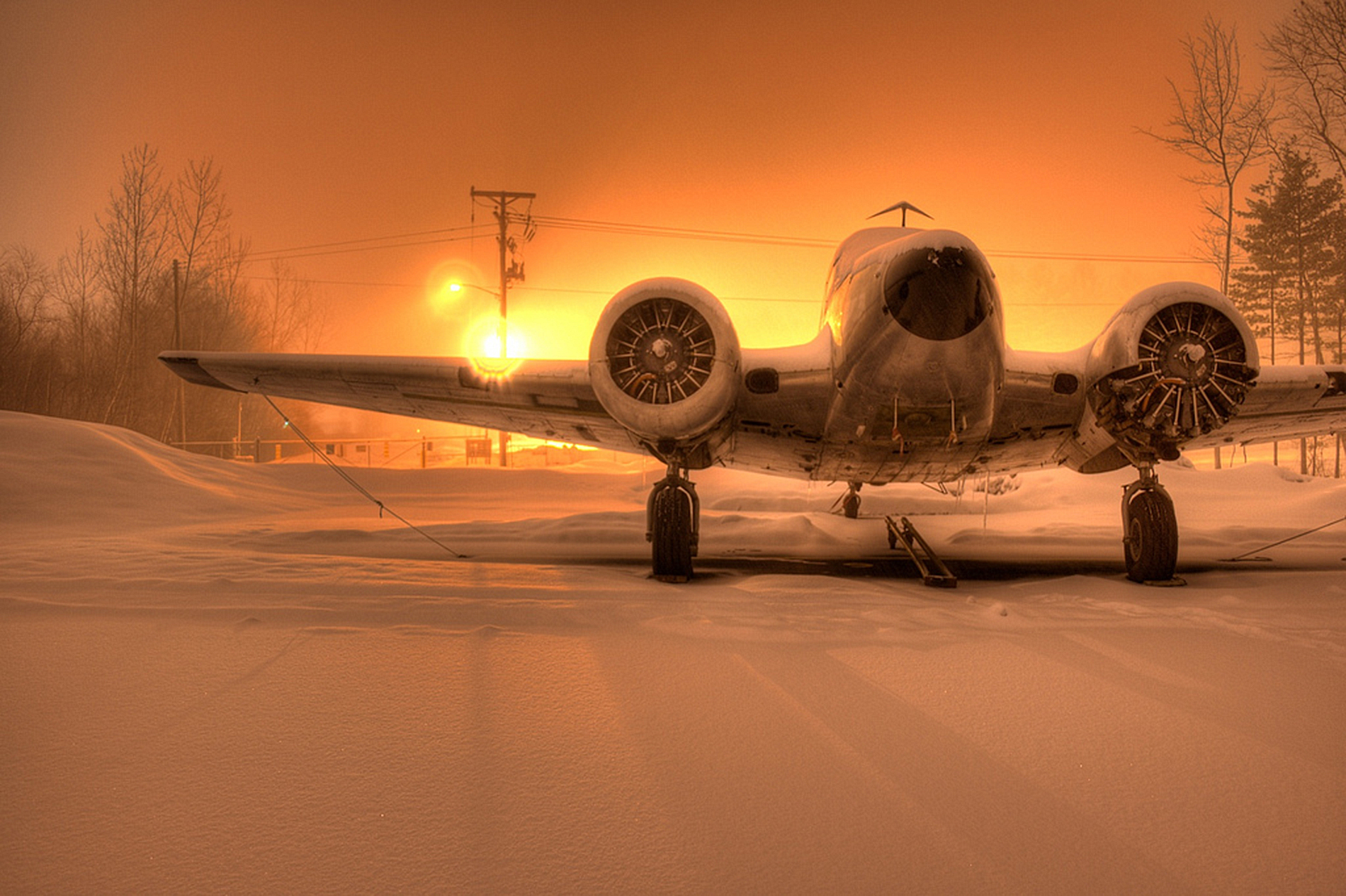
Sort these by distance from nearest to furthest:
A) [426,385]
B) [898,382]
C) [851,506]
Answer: [898,382] → [426,385] → [851,506]

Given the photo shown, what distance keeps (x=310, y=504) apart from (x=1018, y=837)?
18.7 meters

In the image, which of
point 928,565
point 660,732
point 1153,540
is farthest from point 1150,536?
point 660,732

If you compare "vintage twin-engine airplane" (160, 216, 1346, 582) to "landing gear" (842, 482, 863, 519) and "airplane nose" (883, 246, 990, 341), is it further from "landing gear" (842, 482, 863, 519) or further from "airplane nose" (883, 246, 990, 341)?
"landing gear" (842, 482, 863, 519)

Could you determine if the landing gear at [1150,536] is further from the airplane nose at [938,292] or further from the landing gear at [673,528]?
the landing gear at [673,528]

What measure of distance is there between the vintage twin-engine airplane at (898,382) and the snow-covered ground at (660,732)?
1597 mm

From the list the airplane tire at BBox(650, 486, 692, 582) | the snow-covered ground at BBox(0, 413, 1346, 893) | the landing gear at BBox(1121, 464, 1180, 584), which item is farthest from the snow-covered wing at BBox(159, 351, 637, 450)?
the landing gear at BBox(1121, 464, 1180, 584)

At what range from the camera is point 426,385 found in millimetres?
8953

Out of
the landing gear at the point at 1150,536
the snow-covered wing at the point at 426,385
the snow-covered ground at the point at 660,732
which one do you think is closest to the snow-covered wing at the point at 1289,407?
the landing gear at the point at 1150,536

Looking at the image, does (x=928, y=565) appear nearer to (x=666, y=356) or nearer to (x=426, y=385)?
(x=666, y=356)

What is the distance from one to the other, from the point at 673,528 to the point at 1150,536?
4.81 metres

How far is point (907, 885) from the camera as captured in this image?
2.01 meters

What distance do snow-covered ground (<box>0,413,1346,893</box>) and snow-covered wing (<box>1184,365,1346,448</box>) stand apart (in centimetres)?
215

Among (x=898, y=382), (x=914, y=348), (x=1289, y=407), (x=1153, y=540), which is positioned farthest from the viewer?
(x=1289, y=407)

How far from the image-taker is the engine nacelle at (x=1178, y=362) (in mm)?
6906
